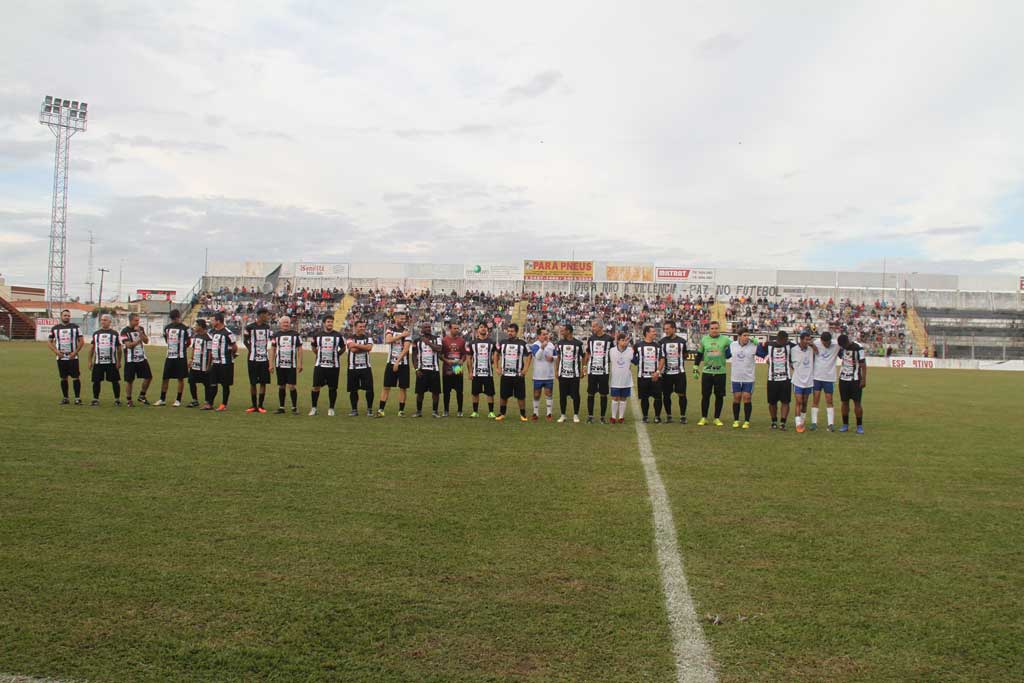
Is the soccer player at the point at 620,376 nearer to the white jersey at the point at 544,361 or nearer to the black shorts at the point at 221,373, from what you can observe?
the white jersey at the point at 544,361

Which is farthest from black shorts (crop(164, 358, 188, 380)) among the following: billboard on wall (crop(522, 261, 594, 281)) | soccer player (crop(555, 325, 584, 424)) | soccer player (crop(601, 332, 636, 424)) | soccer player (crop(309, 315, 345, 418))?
billboard on wall (crop(522, 261, 594, 281))

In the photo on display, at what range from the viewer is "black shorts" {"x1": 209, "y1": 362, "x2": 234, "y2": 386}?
13094mm

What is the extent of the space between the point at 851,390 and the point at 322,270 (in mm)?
54160

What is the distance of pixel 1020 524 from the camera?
234 inches

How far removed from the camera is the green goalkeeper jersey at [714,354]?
40.4ft

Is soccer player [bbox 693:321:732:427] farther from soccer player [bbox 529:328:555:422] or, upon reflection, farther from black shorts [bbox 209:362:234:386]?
black shorts [bbox 209:362:234:386]

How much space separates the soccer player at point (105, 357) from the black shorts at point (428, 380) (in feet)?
18.0

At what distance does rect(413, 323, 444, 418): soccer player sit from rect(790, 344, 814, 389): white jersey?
19.6ft

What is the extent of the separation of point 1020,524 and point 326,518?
555 cm

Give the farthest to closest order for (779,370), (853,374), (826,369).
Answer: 1. (779,370)
2. (826,369)
3. (853,374)

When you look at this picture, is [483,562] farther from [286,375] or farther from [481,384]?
[286,375]

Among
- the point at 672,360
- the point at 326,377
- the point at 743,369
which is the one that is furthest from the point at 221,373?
the point at 743,369

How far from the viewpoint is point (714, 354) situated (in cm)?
1238

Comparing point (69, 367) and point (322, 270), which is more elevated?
point (322, 270)
